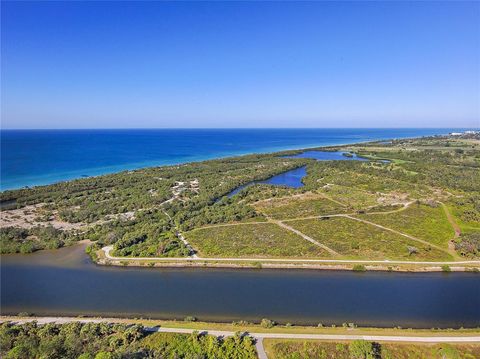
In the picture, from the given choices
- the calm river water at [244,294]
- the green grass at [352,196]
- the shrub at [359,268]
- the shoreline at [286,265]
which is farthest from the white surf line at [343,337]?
the green grass at [352,196]

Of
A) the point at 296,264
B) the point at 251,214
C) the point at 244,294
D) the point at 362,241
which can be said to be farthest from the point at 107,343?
the point at 362,241

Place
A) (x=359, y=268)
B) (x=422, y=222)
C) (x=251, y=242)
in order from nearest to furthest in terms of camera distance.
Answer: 1. (x=359, y=268)
2. (x=251, y=242)
3. (x=422, y=222)

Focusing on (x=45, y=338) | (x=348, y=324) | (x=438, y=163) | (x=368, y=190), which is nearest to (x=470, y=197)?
(x=368, y=190)

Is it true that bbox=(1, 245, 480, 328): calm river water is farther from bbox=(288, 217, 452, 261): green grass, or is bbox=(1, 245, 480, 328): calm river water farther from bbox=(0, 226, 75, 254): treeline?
bbox=(0, 226, 75, 254): treeline

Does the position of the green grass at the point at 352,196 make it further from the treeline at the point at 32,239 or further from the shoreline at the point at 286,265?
the treeline at the point at 32,239

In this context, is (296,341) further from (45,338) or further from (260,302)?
(45,338)

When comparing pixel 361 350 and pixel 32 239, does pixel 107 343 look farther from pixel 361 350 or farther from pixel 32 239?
pixel 32 239

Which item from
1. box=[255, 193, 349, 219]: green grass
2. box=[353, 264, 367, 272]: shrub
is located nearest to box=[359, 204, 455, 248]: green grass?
box=[255, 193, 349, 219]: green grass
